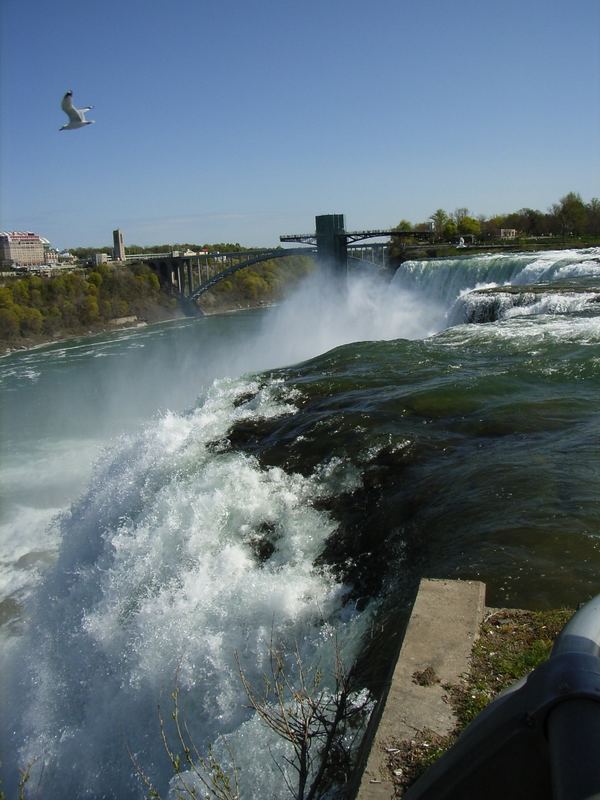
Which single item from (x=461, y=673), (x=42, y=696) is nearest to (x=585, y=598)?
(x=461, y=673)

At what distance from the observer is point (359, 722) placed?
3.52m

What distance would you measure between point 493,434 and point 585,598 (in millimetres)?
3599

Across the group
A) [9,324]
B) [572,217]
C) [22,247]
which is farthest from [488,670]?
[22,247]

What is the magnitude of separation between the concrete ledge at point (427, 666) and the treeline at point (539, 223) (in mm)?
38174

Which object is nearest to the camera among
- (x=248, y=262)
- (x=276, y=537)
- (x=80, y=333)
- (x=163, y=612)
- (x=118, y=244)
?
(x=163, y=612)

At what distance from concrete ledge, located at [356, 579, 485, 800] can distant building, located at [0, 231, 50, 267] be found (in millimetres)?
97461

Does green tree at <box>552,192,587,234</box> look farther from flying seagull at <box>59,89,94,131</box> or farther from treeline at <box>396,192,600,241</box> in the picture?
flying seagull at <box>59,89,94,131</box>

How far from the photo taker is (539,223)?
44656 mm

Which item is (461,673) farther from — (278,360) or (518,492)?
(278,360)

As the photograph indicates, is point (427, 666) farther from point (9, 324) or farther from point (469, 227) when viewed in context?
point (9, 324)

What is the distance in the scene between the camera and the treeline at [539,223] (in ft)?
129

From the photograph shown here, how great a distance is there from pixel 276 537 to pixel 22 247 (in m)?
104

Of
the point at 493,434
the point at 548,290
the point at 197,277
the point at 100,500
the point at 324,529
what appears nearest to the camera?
the point at 324,529

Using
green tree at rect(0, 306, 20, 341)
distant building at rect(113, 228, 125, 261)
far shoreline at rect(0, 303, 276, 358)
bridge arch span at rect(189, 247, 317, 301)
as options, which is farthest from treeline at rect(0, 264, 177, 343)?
distant building at rect(113, 228, 125, 261)
